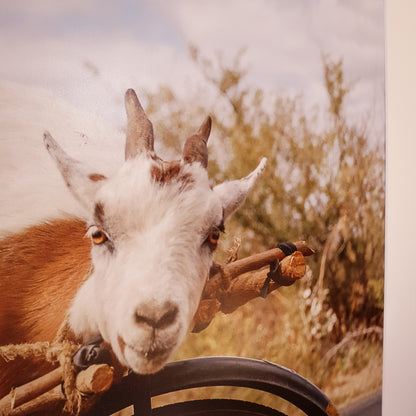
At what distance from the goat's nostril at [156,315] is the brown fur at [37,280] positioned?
0.51ft

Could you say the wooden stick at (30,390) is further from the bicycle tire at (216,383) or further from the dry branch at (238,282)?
the dry branch at (238,282)

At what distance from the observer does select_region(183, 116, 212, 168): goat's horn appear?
124 centimetres

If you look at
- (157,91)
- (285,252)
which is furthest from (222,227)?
(157,91)

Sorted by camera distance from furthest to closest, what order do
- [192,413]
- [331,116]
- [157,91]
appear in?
[331,116] → [192,413] → [157,91]

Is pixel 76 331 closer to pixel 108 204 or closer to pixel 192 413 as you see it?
pixel 108 204

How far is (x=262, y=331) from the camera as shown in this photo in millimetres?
1421

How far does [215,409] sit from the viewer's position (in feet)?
4.42

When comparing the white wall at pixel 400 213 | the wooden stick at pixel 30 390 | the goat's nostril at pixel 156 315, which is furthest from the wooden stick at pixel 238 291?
the white wall at pixel 400 213

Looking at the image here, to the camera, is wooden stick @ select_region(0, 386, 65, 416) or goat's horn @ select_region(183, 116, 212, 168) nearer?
wooden stick @ select_region(0, 386, 65, 416)

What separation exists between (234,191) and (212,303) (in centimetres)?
30

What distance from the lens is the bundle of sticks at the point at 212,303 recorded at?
1.05 meters

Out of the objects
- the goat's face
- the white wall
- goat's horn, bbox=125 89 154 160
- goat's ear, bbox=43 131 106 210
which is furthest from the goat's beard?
the white wall

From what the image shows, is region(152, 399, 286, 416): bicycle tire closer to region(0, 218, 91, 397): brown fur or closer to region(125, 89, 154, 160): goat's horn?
region(0, 218, 91, 397): brown fur

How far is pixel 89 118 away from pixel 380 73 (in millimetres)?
1155
